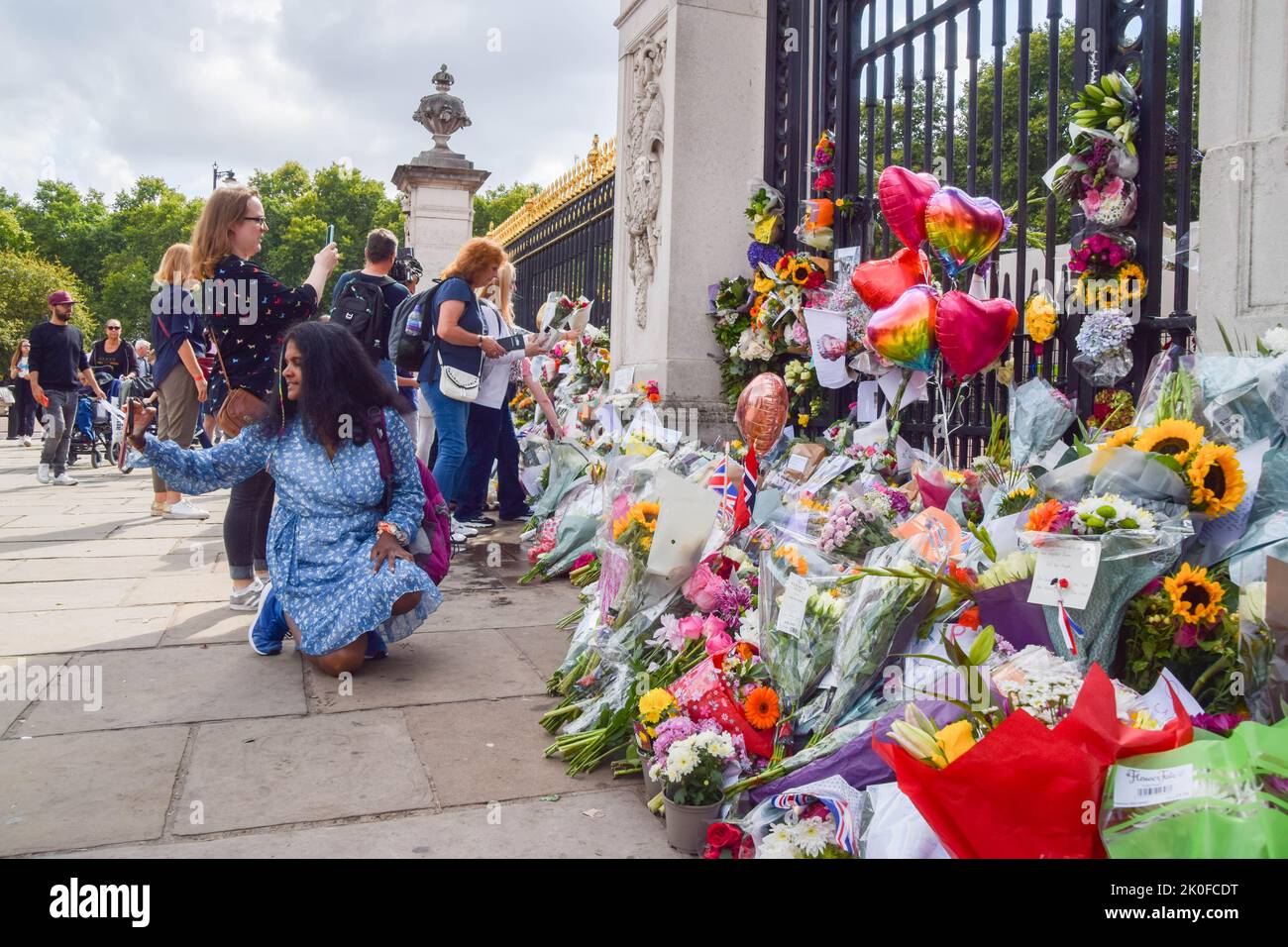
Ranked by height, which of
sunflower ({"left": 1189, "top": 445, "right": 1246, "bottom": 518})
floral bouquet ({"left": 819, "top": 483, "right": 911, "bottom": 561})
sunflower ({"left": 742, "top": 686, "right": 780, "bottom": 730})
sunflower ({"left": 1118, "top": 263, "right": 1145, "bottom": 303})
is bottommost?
sunflower ({"left": 742, "top": 686, "right": 780, "bottom": 730})

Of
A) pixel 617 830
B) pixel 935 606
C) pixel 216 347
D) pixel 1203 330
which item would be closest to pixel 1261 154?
pixel 1203 330

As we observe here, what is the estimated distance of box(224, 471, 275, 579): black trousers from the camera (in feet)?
15.6

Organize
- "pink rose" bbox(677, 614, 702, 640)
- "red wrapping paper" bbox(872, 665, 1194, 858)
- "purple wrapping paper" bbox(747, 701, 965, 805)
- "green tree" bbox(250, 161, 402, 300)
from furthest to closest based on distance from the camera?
"green tree" bbox(250, 161, 402, 300) → "pink rose" bbox(677, 614, 702, 640) → "purple wrapping paper" bbox(747, 701, 965, 805) → "red wrapping paper" bbox(872, 665, 1194, 858)

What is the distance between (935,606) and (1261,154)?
1.75m

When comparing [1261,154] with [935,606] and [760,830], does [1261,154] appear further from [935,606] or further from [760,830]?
[760,830]

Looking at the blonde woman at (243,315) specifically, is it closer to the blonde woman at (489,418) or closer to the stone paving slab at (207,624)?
the stone paving slab at (207,624)

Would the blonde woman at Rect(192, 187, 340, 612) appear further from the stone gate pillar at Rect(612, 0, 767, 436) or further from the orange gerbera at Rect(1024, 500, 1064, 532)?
the orange gerbera at Rect(1024, 500, 1064, 532)

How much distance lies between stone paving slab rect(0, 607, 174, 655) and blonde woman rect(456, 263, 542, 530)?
237cm

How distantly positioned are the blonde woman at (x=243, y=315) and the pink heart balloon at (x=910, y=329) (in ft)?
9.41

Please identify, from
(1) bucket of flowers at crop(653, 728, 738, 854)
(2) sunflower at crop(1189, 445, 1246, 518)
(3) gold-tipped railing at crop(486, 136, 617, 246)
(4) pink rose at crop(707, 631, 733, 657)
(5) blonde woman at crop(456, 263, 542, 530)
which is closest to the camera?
(2) sunflower at crop(1189, 445, 1246, 518)

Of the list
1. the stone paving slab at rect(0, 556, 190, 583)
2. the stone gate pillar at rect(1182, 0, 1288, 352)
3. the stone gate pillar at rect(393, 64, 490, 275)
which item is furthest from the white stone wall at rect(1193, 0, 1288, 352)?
the stone gate pillar at rect(393, 64, 490, 275)

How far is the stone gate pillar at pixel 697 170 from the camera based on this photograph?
21.0 feet

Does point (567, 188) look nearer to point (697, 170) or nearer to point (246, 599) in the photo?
point (697, 170)

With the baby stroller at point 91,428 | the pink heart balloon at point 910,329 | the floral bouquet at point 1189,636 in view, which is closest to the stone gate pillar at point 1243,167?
the pink heart balloon at point 910,329
